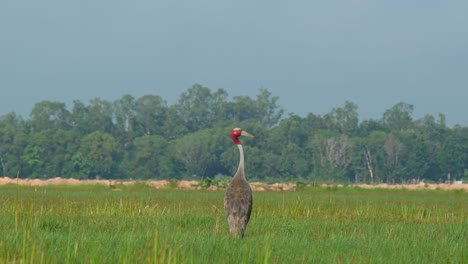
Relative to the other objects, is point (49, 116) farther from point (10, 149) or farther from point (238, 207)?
point (238, 207)

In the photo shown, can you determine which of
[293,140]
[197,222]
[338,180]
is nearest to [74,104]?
[293,140]

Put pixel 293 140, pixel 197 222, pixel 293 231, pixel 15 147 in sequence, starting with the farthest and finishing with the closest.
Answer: pixel 293 140 < pixel 15 147 < pixel 197 222 < pixel 293 231

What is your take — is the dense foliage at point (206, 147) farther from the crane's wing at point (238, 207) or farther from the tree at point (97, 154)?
the crane's wing at point (238, 207)

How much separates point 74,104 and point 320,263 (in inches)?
4431

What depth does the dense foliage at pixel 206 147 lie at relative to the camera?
101 m

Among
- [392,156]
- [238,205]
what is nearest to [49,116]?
[392,156]

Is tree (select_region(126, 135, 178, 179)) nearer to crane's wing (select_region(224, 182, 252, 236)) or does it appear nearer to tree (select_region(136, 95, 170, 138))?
tree (select_region(136, 95, 170, 138))

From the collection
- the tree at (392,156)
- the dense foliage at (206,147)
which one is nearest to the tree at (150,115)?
the dense foliage at (206,147)

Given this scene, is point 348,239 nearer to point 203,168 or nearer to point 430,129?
point 203,168

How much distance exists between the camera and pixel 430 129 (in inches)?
4749

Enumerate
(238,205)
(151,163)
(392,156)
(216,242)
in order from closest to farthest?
(216,242), (238,205), (151,163), (392,156)

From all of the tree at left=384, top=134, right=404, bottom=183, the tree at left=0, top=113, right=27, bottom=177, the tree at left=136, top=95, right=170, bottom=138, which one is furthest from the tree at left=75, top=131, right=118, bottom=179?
the tree at left=384, top=134, right=404, bottom=183

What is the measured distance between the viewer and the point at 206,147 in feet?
345

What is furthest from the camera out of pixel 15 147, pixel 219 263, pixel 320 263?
pixel 15 147
